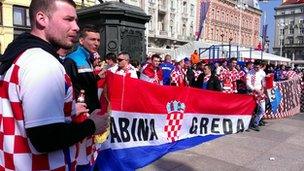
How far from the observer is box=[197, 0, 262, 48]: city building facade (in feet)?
249

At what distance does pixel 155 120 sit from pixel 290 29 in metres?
134

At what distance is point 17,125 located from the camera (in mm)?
1954

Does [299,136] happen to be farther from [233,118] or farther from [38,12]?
[38,12]

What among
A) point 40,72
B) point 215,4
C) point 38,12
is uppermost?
point 215,4

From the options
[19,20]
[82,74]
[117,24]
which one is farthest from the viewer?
[19,20]

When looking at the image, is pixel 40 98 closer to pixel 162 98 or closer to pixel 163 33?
pixel 162 98

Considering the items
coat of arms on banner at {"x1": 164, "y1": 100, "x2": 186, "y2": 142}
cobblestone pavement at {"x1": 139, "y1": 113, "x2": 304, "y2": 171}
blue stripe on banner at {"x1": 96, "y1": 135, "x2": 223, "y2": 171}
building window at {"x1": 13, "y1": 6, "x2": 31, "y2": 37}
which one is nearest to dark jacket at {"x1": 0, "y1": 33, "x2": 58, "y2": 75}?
blue stripe on banner at {"x1": 96, "y1": 135, "x2": 223, "y2": 171}

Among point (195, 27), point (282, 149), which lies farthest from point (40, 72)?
point (195, 27)

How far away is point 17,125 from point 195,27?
69.1 meters

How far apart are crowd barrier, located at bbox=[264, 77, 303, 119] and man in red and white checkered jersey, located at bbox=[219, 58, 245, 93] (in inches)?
48.8

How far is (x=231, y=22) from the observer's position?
87.1 metres

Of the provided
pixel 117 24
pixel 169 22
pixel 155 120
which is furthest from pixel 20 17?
pixel 169 22

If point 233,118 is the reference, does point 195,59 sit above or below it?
above

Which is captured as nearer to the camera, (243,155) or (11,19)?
(243,155)
